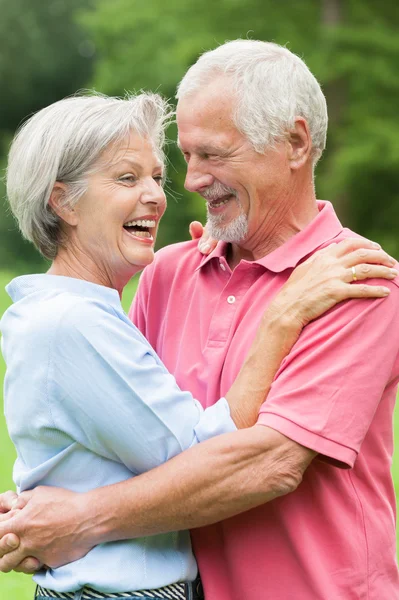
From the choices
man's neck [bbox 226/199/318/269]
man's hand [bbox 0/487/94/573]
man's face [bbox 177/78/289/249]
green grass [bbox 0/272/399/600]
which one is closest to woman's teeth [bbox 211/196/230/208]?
man's face [bbox 177/78/289/249]

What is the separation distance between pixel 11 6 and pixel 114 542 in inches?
1110

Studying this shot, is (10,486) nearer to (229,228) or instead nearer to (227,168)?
(229,228)

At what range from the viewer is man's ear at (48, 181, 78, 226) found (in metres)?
2.80

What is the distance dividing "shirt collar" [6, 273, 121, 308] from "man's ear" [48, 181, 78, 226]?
181 millimetres

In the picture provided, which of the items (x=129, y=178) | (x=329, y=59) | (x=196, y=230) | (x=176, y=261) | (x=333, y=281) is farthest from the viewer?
(x=329, y=59)

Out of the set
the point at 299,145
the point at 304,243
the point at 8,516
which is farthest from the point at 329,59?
the point at 8,516

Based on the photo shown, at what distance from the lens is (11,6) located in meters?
28.8

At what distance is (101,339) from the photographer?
255cm

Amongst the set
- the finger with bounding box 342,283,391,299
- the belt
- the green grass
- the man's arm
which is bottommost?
the green grass

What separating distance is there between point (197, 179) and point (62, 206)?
479mm

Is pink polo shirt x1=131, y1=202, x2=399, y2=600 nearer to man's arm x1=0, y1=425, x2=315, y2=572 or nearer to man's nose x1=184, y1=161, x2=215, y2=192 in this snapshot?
man's arm x1=0, y1=425, x2=315, y2=572

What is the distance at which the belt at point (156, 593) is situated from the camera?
259cm

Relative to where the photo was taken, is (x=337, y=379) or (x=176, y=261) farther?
(x=176, y=261)

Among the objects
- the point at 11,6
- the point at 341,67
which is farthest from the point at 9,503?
the point at 11,6
